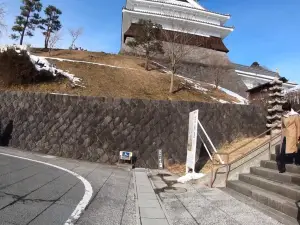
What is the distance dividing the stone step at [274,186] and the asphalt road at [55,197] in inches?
104

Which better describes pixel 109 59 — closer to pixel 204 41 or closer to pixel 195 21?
pixel 204 41

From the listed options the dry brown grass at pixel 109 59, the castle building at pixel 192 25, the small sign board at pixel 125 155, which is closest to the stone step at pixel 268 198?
the small sign board at pixel 125 155

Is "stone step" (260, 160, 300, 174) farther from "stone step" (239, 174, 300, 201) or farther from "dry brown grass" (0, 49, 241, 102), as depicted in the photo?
"dry brown grass" (0, 49, 241, 102)

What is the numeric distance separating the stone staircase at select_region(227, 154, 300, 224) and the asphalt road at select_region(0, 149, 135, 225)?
7.78 feet

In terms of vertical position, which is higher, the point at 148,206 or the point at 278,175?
the point at 278,175

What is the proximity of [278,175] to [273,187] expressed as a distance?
346 mm

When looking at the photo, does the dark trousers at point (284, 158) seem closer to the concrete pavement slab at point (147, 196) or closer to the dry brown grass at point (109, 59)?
the concrete pavement slab at point (147, 196)

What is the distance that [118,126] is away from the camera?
1205cm

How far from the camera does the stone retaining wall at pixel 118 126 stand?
38.5 ft

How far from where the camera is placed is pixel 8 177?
634cm

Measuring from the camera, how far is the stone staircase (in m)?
4.98

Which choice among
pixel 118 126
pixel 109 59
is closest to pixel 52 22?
pixel 109 59

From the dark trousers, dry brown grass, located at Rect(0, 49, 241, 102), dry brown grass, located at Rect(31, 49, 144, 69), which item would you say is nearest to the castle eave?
dry brown grass, located at Rect(31, 49, 144, 69)

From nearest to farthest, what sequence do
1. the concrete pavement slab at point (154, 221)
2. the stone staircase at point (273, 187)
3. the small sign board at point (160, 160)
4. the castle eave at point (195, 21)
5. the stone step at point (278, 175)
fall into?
the concrete pavement slab at point (154, 221) < the stone staircase at point (273, 187) < the stone step at point (278, 175) < the small sign board at point (160, 160) < the castle eave at point (195, 21)
